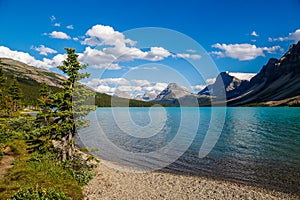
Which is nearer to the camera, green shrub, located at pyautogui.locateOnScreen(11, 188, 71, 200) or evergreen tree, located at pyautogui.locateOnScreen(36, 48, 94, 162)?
green shrub, located at pyautogui.locateOnScreen(11, 188, 71, 200)

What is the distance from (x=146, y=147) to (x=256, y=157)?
1975 cm

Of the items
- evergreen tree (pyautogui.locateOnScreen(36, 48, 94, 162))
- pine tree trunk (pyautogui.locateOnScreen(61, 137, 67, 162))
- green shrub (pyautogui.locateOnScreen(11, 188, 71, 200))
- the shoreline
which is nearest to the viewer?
green shrub (pyautogui.locateOnScreen(11, 188, 71, 200))

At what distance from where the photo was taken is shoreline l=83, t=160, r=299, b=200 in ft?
62.6

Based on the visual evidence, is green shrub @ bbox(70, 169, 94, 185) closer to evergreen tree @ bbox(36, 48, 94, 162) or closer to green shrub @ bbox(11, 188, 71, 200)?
evergreen tree @ bbox(36, 48, 94, 162)

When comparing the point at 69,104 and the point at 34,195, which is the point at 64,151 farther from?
the point at 34,195

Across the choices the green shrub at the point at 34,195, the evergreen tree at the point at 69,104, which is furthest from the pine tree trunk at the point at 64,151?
the green shrub at the point at 34,195

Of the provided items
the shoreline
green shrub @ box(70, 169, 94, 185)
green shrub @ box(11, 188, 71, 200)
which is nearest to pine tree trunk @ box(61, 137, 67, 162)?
green shrub @ box(70, 169, 94, 185)

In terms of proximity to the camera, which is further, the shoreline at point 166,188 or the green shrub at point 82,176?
the green shrub at point 82,176

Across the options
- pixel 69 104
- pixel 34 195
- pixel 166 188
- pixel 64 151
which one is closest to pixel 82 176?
pixel 64 151

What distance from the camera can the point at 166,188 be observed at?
829 inches

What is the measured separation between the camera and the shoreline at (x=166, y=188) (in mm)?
19069

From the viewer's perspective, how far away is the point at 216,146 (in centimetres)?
4325

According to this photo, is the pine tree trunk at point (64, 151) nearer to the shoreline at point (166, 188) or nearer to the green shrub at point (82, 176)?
the green shrub at point (82, 176)

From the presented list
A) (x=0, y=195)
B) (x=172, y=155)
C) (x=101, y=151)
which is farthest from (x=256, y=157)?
(x=0, y=195)
